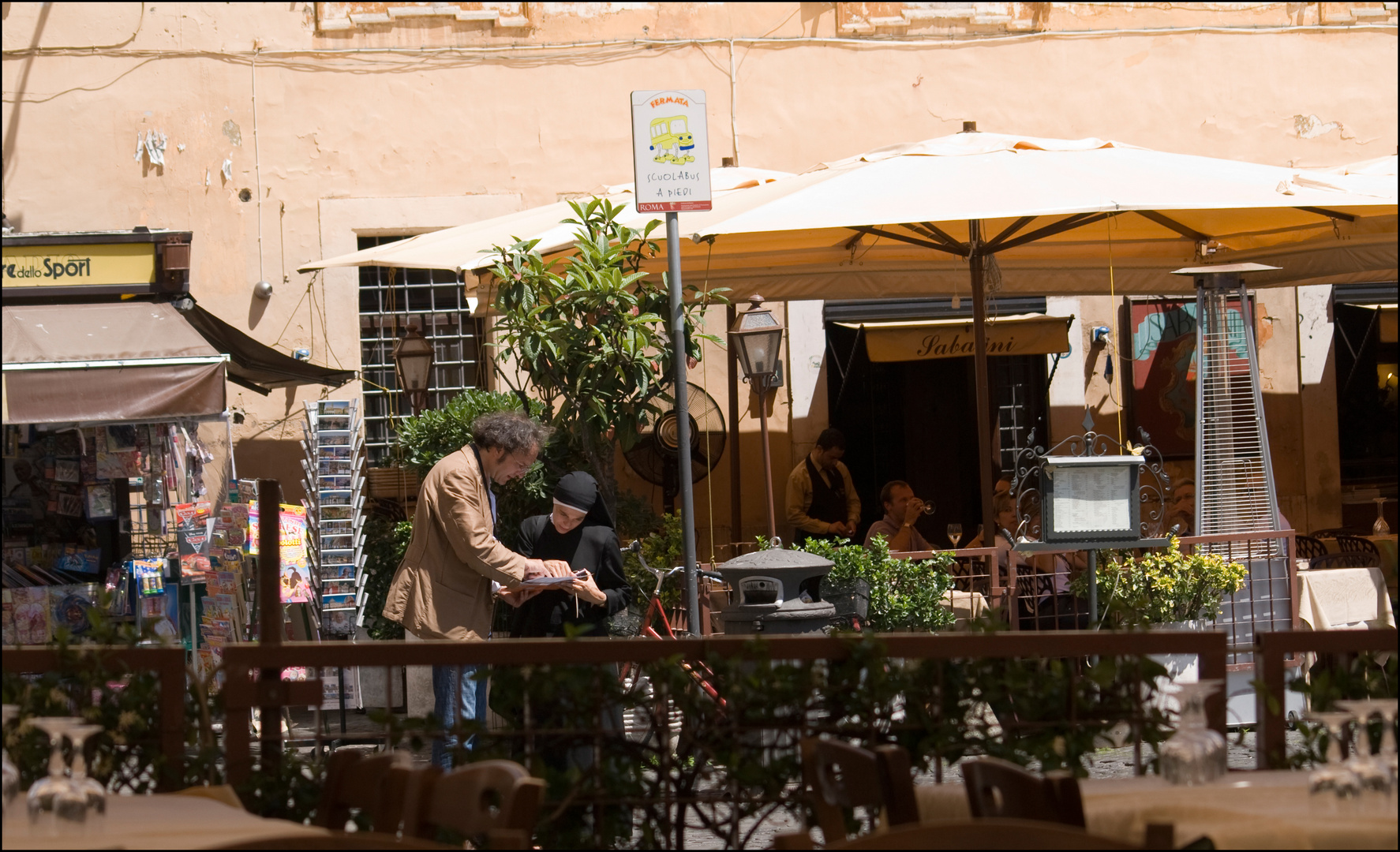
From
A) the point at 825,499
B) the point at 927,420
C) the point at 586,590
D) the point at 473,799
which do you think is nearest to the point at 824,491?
the point at 825,499

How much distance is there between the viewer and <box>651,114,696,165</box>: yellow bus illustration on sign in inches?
242

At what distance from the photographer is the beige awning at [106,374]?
327 inches

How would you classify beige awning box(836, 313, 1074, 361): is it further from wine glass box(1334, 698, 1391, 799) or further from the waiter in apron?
wine glass box(1334, 698, 1391, 799)

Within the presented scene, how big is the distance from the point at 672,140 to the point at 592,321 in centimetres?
254

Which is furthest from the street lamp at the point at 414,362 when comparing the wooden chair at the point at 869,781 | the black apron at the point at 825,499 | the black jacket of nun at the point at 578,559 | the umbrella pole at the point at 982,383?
the wooden chair at the point at 869,781

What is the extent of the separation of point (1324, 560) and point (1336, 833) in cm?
669

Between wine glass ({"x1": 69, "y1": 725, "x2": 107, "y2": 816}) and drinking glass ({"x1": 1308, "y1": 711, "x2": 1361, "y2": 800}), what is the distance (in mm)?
2586

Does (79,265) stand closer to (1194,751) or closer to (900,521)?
(900,521)

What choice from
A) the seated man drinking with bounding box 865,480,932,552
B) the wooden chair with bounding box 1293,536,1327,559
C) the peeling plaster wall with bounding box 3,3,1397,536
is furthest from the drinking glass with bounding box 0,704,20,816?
the wooden chair with bounding box 1293,536,1327,559

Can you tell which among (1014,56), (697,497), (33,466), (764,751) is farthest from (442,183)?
(764,751)

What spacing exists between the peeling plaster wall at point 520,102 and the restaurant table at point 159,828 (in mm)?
8461

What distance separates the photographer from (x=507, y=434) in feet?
21.7

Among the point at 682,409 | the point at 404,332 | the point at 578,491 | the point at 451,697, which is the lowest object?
the point at 451,697

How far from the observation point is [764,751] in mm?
4316
